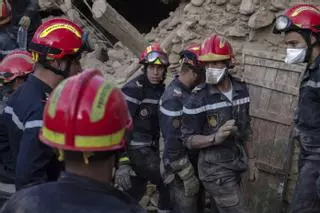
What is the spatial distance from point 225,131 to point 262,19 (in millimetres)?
2339

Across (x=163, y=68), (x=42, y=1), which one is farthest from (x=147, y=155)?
(x=42, y=1)

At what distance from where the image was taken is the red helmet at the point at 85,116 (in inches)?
99.7

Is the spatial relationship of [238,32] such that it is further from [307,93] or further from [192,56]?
[307,93]

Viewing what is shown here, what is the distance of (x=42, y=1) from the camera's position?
11883 mm

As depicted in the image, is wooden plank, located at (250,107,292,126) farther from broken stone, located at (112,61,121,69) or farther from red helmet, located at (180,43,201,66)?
broken stone, located at (112,61,121,69)

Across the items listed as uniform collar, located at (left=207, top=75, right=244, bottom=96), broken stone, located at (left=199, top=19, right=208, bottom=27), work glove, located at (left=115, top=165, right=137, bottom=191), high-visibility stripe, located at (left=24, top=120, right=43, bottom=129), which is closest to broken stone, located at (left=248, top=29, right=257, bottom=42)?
broken stone, located at (left=199, top=19, right=208, bottom=27)

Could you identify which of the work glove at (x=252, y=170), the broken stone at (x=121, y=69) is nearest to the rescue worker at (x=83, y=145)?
the work glove at (x=252, y=170)

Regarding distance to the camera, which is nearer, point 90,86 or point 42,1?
point 90,86

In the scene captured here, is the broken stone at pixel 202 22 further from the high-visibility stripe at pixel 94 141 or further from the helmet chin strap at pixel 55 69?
the high-visibility stripe at pixel 94 141

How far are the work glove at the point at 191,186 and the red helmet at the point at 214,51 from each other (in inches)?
48.8

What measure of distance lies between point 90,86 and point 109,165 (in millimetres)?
384

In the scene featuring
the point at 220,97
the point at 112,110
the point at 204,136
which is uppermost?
the point at 112,110

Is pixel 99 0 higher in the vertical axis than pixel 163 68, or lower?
higher

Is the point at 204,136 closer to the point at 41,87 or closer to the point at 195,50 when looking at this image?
the point at 195,50
